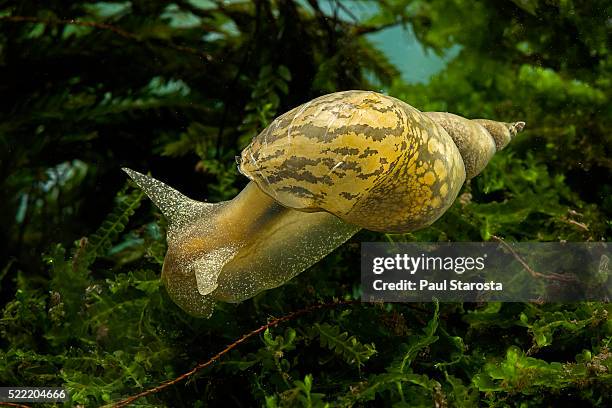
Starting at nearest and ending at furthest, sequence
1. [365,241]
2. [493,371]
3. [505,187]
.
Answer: [493,371] → [365,241] → [505,187]

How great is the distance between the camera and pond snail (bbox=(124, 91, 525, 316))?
2.99ft

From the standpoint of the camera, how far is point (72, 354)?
4.31 feet

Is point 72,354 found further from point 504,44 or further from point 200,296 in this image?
point 504,44

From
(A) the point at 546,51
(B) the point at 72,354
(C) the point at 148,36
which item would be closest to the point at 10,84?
(C) the point at 148,36

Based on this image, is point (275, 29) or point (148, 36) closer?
point (275, 29)

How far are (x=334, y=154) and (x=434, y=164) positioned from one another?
215 millimetres

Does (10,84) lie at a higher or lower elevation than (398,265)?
lower

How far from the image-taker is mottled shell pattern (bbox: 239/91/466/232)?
0.90 metres

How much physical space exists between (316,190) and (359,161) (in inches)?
3.7

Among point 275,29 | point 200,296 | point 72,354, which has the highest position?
point 275,29

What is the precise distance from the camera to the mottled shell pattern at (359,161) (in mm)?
904

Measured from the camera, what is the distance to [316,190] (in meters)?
0.94

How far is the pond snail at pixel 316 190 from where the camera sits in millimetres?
911

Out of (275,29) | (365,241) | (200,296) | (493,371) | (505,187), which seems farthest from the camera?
(275,29)
